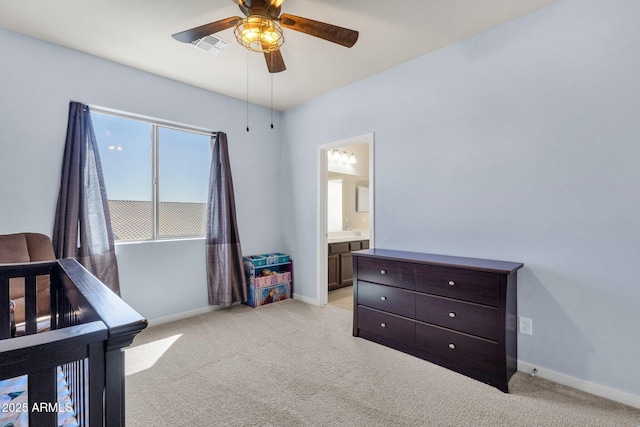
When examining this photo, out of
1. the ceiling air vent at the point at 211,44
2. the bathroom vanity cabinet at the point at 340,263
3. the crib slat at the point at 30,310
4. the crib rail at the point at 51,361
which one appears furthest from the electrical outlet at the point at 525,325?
the ceiling air vent at the point at 211,44

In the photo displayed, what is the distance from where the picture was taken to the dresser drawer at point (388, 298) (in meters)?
2.58

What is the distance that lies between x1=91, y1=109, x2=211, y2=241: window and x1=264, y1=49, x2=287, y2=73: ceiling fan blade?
1804mm

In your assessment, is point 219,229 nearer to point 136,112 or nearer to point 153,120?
point 153,120

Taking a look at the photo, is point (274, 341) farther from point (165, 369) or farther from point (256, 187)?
point (256, 187)

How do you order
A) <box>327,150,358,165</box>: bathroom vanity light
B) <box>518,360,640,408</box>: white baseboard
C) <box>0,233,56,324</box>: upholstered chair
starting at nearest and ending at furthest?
<box>518,360,640,408</box>: white baseboard < <box>0,233,56,324</box>: upholstered chair < <box>327,150,358,165</box>: bathroom vanity light

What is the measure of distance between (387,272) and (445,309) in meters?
0.57

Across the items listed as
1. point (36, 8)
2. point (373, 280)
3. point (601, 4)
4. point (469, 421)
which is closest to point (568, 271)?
point (469, 421)

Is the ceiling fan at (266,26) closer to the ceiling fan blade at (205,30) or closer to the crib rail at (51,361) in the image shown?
the ceiling fan blade at (205,30)

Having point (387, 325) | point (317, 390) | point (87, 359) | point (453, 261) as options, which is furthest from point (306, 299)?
point (87, 359)

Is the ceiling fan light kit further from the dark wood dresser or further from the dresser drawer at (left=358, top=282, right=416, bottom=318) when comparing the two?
the dresser drawer at (left=358, top=282, right=416, bottom=318)

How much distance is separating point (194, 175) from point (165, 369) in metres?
2.18

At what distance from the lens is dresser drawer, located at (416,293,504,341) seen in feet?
7.06

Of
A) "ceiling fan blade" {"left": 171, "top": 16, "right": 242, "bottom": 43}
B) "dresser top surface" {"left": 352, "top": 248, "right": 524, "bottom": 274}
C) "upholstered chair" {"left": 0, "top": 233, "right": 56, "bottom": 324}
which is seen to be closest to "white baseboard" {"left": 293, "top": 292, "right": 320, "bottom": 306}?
"dresser top surface" {"left": 352, "top": 248, "right": 524, "bottom": 274}

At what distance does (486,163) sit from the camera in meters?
2.53
